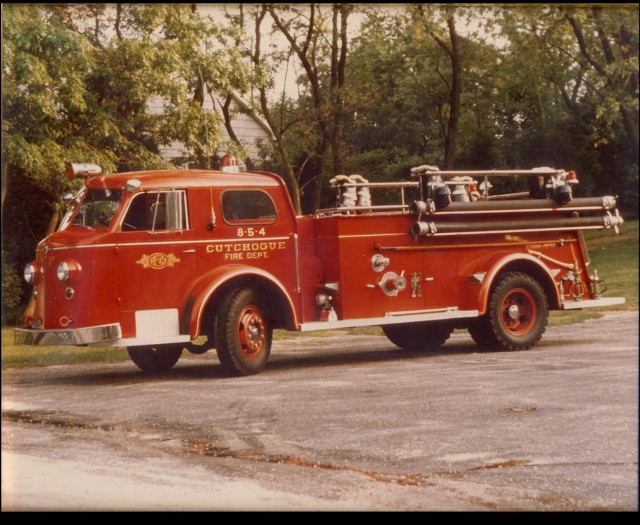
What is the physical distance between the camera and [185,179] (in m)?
4.68

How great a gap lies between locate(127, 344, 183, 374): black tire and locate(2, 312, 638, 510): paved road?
0.06m

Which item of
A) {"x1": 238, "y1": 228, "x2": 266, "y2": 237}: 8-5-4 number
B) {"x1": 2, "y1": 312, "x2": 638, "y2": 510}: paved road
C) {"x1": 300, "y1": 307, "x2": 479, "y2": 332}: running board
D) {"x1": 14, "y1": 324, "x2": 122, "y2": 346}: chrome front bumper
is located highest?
{"x1": 238, "y1": 228, "x2": 266, "y2": 237}: 8-5-4 number

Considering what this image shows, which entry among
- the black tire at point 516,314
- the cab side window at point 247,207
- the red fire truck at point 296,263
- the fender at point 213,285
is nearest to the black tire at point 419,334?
the red fire truck at point 296,263

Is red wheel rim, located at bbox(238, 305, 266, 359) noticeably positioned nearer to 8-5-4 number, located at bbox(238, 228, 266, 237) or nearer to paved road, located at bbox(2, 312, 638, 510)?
paved road, located at bbox(2, 312, 638, 510)

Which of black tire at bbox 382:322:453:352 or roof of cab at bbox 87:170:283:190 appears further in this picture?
black tire at bbox 382:322:453:352

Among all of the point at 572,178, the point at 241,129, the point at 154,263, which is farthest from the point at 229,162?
the point at 154,263

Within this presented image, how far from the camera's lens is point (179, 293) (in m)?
5.50

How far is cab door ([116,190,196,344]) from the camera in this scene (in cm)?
489

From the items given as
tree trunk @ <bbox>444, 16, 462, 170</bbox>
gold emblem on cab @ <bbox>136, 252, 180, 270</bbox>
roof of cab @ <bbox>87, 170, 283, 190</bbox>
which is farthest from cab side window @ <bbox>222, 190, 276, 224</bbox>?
tree trunk @ <bbox>444, 16, 462, 170</bbox>

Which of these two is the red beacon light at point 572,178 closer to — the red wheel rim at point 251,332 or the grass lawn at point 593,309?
the grass lawn at point 593,309

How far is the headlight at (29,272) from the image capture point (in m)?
3.91

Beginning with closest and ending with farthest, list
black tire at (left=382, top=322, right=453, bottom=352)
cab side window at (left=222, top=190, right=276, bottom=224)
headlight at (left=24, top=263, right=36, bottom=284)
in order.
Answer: headlight at (left=24, top=263, right=36, bottom=284) → black tire at (left=382, top=322, right=453, bottom=352) → cab side window at (left=222, top=190, right=276, bottom=224)
